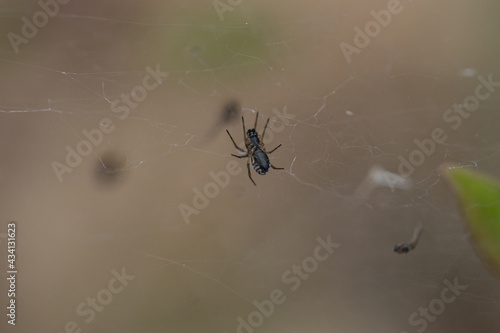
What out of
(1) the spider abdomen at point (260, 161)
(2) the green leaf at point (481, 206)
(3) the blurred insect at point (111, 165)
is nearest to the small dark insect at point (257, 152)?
(1) the spider abdomen at point (260, 161)

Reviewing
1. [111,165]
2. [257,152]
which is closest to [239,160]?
[257,152]

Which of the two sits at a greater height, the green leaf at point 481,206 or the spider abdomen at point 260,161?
the spider abdomen at point 260,161

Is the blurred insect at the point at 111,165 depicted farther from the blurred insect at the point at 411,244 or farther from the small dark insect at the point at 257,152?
the blurred insect at the point at 411,244

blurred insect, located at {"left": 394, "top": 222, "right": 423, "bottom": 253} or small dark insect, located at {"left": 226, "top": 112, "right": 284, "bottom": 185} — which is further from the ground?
small dark insect, located at {"left": 226, "top": 112, "right": 284, "bottom": 185}

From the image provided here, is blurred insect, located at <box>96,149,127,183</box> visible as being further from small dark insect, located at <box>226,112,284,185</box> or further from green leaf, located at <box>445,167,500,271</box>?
green leaf, located at <box>445,167,500,271</box>

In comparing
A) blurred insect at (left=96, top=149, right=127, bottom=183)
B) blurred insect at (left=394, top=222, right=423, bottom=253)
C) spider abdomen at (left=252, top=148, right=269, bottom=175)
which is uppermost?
blurred insect at (left=96, top=149, right=127, bottom=183)

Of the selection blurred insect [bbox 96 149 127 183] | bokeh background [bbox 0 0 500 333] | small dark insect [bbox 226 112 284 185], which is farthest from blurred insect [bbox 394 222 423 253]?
blurred insect [bbox 96 149 127 183]

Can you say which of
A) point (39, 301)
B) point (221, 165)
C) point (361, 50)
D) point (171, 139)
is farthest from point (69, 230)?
point (361, 50)
